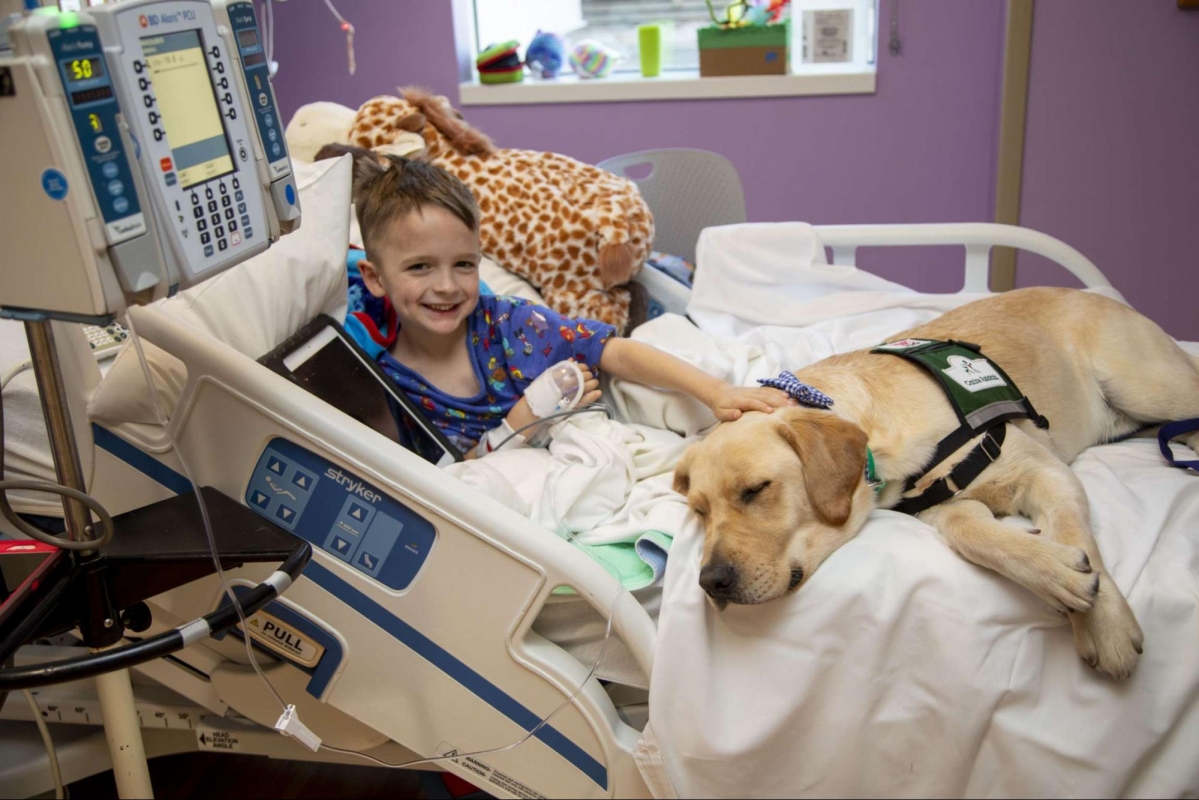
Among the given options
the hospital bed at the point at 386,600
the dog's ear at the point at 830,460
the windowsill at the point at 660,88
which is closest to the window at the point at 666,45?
the windowsill at the point at 660,88

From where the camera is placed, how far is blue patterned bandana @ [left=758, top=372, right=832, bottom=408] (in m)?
1.61

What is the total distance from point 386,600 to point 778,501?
23.8 inches

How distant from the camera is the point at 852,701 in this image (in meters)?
1.38

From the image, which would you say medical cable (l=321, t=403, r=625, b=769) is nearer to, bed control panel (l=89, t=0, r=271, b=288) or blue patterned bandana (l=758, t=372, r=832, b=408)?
blue patterned bandana (l=758, t=372, r=832, b=408)

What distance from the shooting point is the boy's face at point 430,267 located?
1936mm

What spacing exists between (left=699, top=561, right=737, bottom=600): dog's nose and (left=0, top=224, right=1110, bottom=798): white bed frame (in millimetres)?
122

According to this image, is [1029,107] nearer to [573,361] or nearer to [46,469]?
[573,361]

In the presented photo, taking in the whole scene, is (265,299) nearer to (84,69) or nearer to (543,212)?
(84,69)

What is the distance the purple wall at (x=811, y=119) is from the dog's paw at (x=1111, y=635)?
2.95 meters

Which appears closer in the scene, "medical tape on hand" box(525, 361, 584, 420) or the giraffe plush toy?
"medical tape on hand" box(525, 361, 584, 420)

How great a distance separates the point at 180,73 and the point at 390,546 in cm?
70

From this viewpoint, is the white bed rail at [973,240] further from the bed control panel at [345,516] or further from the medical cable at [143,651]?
the medical cable at [143,651]

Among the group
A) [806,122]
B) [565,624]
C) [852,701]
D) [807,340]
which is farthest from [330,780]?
[806,122]

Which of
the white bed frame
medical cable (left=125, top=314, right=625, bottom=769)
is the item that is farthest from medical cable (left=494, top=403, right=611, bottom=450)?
the white bed frame
